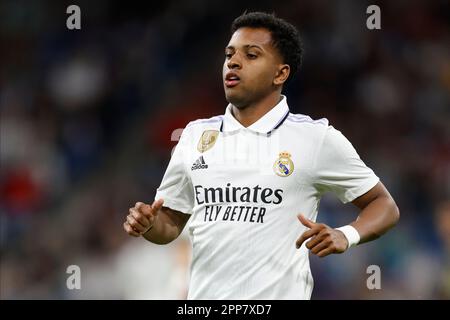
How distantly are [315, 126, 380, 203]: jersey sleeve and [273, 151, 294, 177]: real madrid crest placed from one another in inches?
5.2

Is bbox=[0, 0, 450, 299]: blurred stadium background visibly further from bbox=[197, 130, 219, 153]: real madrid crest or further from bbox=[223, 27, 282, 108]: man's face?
bbox=[223, 27, 282, 108]: man's face

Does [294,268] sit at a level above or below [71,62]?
below

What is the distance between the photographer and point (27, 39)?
1036cm

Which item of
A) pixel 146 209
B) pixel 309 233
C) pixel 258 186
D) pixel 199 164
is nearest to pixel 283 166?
pixel 258 186

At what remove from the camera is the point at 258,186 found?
406 centimetres

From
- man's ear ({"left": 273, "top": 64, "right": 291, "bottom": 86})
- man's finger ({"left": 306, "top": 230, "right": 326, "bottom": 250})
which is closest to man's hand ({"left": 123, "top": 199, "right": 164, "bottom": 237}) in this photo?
man's finger ({"left": 306, "top": 230, "right": 326, "bottom": 250})

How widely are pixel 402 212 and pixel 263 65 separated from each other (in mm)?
4794

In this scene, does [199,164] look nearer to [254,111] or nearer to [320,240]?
[254,111]

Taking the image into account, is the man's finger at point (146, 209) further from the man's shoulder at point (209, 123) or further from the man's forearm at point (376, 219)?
the man's forearm at point (376, 219)

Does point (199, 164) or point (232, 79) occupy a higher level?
point (232, 79)

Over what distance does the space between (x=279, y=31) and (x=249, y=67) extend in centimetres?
29

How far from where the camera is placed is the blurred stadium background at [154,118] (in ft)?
27.2
